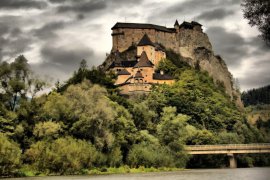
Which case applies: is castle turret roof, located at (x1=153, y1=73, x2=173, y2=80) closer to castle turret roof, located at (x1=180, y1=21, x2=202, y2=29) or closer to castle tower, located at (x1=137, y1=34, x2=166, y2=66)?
castle tower, located at (x1=137, y1=34, x2=166, y2=66)

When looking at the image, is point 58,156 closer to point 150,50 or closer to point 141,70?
point 141,70

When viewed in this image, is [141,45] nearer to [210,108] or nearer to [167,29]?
[167,29]

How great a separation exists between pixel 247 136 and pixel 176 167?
3836 cm

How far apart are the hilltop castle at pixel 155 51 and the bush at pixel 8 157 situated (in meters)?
73.1

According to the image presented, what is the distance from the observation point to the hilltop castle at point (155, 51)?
129 metres

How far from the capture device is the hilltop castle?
5069 inches

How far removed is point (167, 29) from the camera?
157500 mm

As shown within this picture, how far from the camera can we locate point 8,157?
159ft

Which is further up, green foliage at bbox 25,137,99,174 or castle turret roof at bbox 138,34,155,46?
castle turret roof at bbox 138,34,155,46

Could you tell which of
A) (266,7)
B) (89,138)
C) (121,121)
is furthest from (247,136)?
(266,7)

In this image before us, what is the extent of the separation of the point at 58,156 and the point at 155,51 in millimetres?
90859

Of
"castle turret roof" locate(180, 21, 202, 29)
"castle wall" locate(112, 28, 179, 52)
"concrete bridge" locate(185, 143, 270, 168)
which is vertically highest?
"castle turret roof" locate(180, 21, 202, 29)

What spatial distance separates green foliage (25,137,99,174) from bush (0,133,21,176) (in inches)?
127

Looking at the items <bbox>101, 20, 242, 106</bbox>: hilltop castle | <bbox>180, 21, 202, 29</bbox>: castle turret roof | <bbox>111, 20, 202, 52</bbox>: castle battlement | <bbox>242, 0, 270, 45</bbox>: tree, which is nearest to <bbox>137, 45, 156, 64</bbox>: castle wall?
<bbox>101, 20, 242, 106</bbox>: hilltop castle
